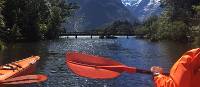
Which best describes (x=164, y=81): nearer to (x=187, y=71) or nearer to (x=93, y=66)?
(x=187, y=71)

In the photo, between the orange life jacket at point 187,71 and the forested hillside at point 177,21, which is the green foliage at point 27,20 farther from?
the orange life jacket at point 187,71

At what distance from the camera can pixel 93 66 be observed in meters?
9.16

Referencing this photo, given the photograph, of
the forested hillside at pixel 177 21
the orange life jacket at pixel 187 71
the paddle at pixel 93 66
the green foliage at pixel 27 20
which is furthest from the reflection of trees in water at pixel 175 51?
the orange life jacket at pixel 187 71

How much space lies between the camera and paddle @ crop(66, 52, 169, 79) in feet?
29.5

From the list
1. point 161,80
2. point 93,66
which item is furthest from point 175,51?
point 161,80

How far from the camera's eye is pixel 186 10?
10362 centimetres

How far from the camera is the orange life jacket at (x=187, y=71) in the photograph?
283 inches

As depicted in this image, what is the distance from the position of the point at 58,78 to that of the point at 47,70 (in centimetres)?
429

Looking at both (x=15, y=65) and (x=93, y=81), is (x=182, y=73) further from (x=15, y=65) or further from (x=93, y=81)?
(x=93, y=81)

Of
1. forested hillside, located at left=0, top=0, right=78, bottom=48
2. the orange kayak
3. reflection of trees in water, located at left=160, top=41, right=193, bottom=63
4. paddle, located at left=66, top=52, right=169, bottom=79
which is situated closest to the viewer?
paddle, located at left=66, top=52, right=169, bottom=79

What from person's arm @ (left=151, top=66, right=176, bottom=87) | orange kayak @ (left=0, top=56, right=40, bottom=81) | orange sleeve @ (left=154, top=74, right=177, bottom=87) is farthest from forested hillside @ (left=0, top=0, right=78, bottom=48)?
orange sleeve @ (left=154, top=74, right=177, bottom=87)

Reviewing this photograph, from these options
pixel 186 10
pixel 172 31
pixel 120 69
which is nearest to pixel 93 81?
pixel 120 69

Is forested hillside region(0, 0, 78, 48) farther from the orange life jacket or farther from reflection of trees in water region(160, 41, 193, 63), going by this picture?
the orange life jacket

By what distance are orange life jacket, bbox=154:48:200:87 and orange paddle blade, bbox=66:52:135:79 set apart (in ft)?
6.05
